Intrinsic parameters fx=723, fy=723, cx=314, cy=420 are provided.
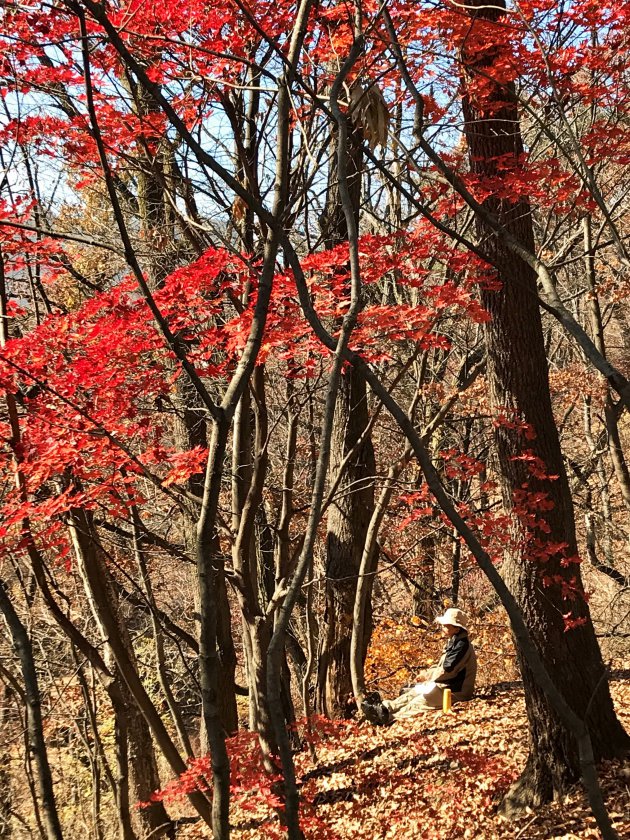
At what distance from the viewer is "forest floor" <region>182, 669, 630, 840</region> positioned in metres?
4.86

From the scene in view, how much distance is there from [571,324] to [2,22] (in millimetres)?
4666

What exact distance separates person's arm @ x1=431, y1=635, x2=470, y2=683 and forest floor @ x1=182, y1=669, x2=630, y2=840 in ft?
1.15

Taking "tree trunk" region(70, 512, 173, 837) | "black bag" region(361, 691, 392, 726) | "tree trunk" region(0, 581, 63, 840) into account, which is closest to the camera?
"tree trunk" region(0, 581, 63, 840)

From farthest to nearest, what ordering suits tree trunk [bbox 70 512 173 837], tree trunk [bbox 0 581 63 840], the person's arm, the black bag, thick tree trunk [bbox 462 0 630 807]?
the black bag, the person's arm, tree trunk [bbox 70 512 173 837], thick tree trunk [bbox 462 0 630 807], tree trunk [bbox 0 581 63 840]

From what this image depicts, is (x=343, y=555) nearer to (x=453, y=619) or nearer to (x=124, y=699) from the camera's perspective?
(x=453, y=619)

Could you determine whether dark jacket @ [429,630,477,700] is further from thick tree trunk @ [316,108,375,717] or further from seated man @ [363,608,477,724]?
thick tree trunk @ [316,108,375,717]

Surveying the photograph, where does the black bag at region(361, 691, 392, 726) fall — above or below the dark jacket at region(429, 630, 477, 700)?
below

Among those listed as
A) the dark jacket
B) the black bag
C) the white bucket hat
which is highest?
the white bucket hat

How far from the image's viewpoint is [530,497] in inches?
207

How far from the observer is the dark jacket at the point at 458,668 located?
7.48m

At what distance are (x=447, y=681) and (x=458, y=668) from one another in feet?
0.73

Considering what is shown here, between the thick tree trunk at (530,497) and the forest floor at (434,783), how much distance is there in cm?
28

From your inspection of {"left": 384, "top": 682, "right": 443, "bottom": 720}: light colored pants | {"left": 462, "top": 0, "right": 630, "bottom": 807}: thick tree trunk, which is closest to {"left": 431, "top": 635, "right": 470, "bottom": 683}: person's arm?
{"left": 384, "top": 682, "right": 443, "bottom": 720}: light colored pants

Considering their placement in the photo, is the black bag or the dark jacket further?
the black bag
